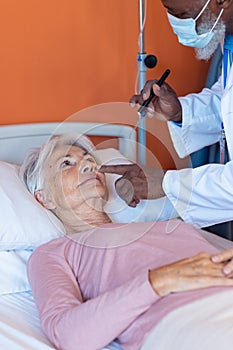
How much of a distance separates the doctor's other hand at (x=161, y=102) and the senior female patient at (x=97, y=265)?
24 centimetres

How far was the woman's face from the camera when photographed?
1.72 metres

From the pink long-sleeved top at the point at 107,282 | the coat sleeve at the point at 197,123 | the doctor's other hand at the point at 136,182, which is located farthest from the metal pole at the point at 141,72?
the pink long-sleeved top at the point at 107,282

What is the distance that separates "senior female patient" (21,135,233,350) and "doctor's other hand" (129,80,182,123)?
239mm

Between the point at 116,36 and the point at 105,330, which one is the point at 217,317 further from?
the point at 116,36

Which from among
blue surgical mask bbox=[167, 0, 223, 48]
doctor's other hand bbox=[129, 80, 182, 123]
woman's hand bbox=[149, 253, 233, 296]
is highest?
blue surgical mask bbox=[167, 0, 223, 48]

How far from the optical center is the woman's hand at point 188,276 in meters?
1.33

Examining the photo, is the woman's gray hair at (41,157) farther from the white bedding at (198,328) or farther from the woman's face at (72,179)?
the white bedding at (198,328)

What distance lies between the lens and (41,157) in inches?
69.7

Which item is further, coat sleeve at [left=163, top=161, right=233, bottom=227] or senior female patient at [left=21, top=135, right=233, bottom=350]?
coat sleeve at [left=163, top=161, right=233, bottom=227]

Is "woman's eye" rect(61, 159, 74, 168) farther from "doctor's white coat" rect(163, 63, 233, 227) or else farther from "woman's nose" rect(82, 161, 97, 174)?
"doctor's white coat" rect(163, 63, 233, 227)

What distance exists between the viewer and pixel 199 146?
7.16ft

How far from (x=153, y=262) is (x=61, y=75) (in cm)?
101

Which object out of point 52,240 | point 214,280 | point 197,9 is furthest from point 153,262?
point 197,9

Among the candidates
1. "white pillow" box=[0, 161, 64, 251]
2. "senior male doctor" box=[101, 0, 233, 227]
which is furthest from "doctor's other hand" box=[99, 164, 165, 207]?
"white pillow" box=[0, 161, 64, 251]
